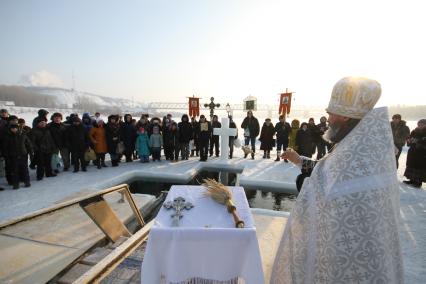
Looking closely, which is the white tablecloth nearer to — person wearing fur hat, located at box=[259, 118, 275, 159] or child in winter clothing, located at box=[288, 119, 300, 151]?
child in winter clothing, located at box=[288, 119, 300, 151]

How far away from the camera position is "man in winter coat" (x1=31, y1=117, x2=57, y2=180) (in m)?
6.65

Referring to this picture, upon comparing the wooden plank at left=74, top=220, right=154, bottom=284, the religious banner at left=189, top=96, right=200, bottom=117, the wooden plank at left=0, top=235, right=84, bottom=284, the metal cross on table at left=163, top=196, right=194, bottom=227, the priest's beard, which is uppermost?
the religious banner at left=189, top=96, right=200, bottom=117

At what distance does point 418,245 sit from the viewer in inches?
144

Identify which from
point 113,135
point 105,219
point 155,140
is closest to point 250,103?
point 155,140

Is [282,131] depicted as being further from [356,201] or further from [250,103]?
[356,201]

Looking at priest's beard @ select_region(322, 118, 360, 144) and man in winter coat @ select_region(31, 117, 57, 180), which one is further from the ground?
priest's beard @ select_region(322, 118, 360, 144)

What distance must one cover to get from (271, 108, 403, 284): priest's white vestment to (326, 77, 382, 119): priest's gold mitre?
0.06 meters

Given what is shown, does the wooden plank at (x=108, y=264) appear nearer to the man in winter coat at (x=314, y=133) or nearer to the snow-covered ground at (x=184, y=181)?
the snow-covered ground at (x=184, y=181)

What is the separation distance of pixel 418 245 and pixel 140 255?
12.0 ft

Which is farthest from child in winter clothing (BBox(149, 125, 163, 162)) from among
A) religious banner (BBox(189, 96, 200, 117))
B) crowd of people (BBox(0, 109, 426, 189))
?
religious banner (BBox(189, 96, 200, 117))

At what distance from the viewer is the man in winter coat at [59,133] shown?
718cm

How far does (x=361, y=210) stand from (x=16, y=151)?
6.76 metres

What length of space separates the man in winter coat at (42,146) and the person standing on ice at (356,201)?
700 centimetres

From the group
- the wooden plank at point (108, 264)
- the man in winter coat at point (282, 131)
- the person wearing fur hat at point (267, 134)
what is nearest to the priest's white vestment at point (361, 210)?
the wooden plank at point (108, 264)
